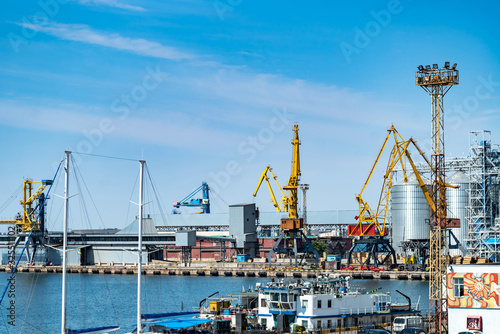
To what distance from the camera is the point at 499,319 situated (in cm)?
3866

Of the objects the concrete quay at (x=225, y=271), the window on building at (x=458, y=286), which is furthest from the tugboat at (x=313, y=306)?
the concrete quay at (x=225, y=271)

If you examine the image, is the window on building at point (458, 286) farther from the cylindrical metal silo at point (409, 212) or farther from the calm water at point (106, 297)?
the cylindrical metal silo at point (409, 212)

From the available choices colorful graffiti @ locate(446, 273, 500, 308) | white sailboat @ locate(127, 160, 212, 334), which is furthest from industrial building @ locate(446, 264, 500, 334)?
white sailboat @ locate(127, 160, 212, 334)

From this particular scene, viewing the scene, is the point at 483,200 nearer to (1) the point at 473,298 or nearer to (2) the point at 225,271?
(2) the point at 225,271

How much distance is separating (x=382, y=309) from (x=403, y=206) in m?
84.3

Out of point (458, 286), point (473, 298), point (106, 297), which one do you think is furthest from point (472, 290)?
point (106, 297)

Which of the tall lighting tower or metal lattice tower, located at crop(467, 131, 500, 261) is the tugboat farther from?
metal lattice tower, located at crop(467, 131, 500, 261)

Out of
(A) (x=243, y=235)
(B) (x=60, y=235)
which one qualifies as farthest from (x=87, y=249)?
(A) (x=243, y=235)

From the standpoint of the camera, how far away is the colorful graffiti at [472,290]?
38.9 m

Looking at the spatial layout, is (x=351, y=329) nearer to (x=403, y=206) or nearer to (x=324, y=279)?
(x=324, y=279)

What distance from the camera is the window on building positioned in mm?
39781

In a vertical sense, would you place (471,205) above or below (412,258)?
above

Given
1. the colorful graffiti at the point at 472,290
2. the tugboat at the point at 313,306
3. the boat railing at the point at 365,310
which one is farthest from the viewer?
the boat railing at the point at 365,310

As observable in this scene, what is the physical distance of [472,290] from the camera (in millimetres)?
39438
